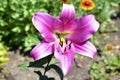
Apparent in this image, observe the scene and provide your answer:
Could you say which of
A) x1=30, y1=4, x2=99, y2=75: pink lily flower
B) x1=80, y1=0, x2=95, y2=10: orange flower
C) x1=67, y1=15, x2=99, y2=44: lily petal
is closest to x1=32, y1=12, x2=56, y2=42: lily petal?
x1=30, y1=4, x2=99, y2=75: pink lily flower

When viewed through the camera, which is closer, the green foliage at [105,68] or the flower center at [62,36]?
the flower center at [62,36]

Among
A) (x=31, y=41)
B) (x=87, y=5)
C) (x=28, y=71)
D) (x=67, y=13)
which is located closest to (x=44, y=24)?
(x=67, y=13)

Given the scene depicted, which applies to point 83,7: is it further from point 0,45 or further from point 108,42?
point 0,45

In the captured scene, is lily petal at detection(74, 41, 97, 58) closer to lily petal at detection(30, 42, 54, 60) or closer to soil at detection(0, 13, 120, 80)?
lily petal at detection(30, 42, 54, 60)

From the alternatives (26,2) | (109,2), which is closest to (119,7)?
(109,2)

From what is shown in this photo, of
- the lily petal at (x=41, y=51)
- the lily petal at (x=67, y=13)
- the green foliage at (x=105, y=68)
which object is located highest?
the lily petal at (x=67, y=13)

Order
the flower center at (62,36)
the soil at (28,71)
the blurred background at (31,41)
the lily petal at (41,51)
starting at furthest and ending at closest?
the blurred background at (31,41) → the soil at (28,71) → the flower center at (62,36) → the lily petal at (41,51)

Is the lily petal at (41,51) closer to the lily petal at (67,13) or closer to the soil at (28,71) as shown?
the lily petal at (67,13)

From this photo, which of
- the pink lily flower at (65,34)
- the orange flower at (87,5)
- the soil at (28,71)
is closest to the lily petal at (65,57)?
the pink lily flower at (65,34)
